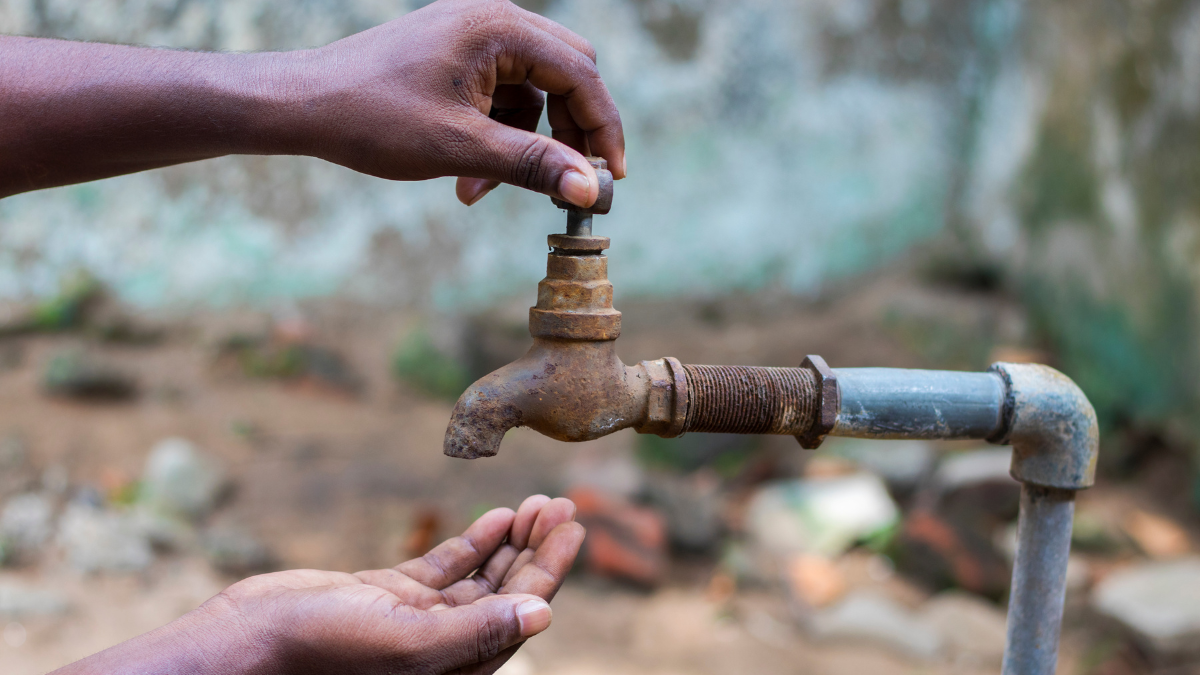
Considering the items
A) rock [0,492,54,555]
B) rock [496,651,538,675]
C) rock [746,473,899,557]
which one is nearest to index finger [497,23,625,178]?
rock [496,651,538,675]

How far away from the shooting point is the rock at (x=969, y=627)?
115 inches

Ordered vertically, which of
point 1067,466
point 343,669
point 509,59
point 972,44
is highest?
point 972,44

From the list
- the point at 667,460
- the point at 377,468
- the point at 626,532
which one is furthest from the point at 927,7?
the point at 377,468

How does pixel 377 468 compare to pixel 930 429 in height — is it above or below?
below

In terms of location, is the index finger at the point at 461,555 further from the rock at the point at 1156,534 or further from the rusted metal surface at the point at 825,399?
the rock at the point at 1156,534

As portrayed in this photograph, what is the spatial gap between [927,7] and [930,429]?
172 inches

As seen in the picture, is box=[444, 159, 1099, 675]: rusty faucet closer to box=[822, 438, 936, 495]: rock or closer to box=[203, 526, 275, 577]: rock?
box=[203, 526, 275, 577]: rock

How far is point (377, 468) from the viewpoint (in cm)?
390

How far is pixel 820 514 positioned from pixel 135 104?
126 inches

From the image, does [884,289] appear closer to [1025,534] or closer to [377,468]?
[377,468]

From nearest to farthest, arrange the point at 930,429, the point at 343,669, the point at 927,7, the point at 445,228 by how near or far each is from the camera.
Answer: the point at 343,669 < the point at 930,429 < the point at 445,228 < the point at 927,7

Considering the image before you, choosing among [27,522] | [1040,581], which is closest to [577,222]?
[1040,581]

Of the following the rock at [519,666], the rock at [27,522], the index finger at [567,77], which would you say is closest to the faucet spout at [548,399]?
the index finger at [567,77]

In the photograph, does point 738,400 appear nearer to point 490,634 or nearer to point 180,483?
point 490,634
